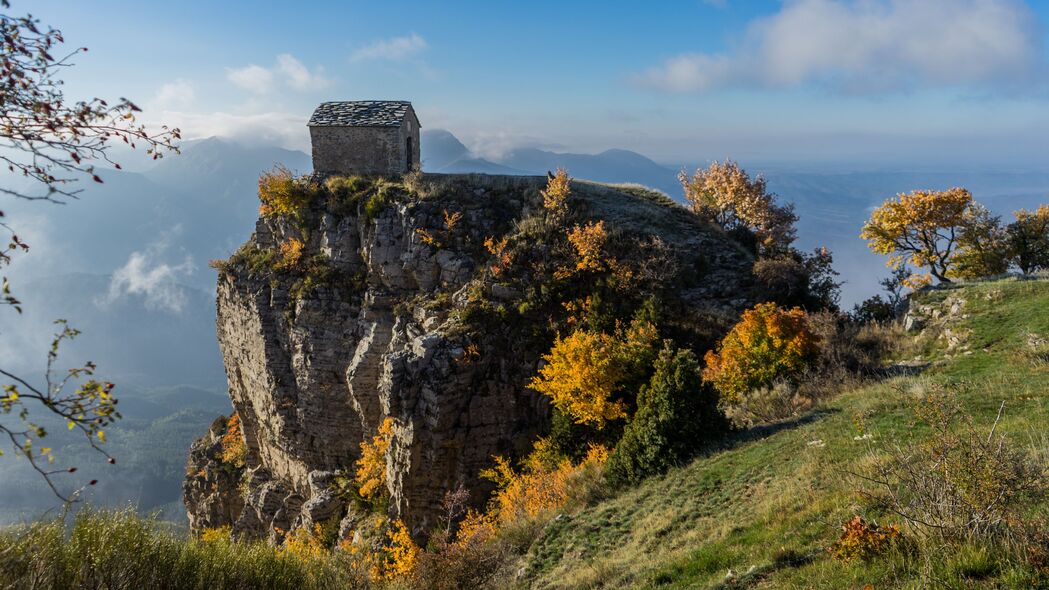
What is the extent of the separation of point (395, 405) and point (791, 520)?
744 inches

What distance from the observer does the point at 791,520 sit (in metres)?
9.94

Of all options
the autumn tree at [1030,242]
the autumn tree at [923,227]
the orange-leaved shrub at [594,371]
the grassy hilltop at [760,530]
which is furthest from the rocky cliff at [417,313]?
the autumn tree at [1030,242]

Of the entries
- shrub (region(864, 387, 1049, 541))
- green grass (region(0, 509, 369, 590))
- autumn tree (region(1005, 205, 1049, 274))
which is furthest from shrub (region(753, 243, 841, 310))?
green grass (region(0, 509, 369, 590))

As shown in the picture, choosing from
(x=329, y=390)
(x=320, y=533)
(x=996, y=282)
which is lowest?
(x=320, y=533)

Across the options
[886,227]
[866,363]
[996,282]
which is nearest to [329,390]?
[866,363]

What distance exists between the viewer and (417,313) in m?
29.1

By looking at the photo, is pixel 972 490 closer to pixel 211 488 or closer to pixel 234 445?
pixel 234 445

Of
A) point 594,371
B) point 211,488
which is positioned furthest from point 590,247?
point 211,488

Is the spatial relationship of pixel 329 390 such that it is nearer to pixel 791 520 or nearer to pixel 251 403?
pixel 251 403

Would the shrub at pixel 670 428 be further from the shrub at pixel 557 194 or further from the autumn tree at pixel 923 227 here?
the autumn tree at pixel 923 227

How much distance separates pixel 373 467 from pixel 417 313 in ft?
28.4

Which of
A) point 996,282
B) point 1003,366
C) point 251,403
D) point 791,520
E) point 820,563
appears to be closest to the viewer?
point 820,563

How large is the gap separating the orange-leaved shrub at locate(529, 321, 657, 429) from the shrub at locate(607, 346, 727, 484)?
375 cm

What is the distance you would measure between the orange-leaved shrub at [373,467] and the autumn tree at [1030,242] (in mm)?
37767
